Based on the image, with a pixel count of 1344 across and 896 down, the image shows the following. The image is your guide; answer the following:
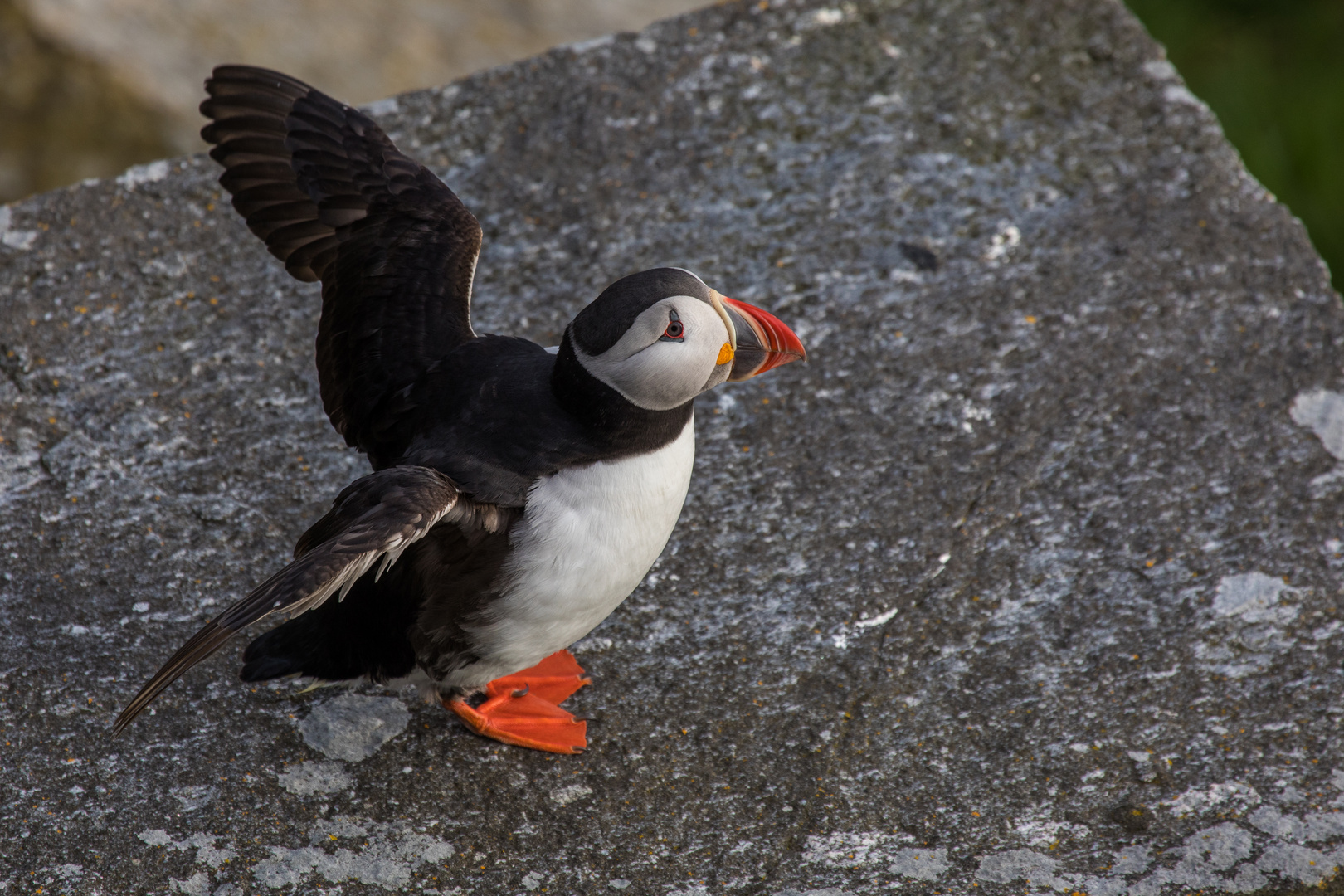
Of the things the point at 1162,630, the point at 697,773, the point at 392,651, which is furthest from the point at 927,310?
the point at 392,651

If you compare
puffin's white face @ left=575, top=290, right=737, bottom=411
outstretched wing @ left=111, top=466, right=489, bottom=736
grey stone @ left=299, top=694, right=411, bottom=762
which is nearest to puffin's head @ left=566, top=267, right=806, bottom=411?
puffin's white face @ left=575, top=290, right=737, bottom=411

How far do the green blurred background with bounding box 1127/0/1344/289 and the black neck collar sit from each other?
5.24 meters

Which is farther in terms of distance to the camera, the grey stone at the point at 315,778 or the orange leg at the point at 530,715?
the orange leg at the point at 530,715

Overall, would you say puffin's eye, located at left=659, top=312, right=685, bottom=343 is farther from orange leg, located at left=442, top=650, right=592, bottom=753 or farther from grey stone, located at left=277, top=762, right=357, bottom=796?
grey stone, located at left=277, top=762, right=357, bottom=796

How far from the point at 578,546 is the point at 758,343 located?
0.62 m

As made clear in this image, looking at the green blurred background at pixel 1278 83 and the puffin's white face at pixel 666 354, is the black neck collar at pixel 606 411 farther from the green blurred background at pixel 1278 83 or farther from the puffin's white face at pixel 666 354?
the green blurred background at pixel 1278 83

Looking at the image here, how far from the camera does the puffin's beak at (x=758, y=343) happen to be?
2914 millimetres

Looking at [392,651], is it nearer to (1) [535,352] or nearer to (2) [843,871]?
(1) [535,352]

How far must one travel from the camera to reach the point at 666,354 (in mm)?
2730

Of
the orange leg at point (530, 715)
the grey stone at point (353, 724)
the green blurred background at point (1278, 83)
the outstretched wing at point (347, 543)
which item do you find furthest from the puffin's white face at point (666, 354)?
the green blurred background at point (1278, 83)

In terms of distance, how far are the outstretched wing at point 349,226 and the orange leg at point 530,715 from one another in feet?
2.46

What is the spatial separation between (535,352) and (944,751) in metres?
1.42

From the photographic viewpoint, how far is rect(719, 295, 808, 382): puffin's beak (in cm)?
291

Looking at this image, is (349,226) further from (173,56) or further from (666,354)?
(173,56)
